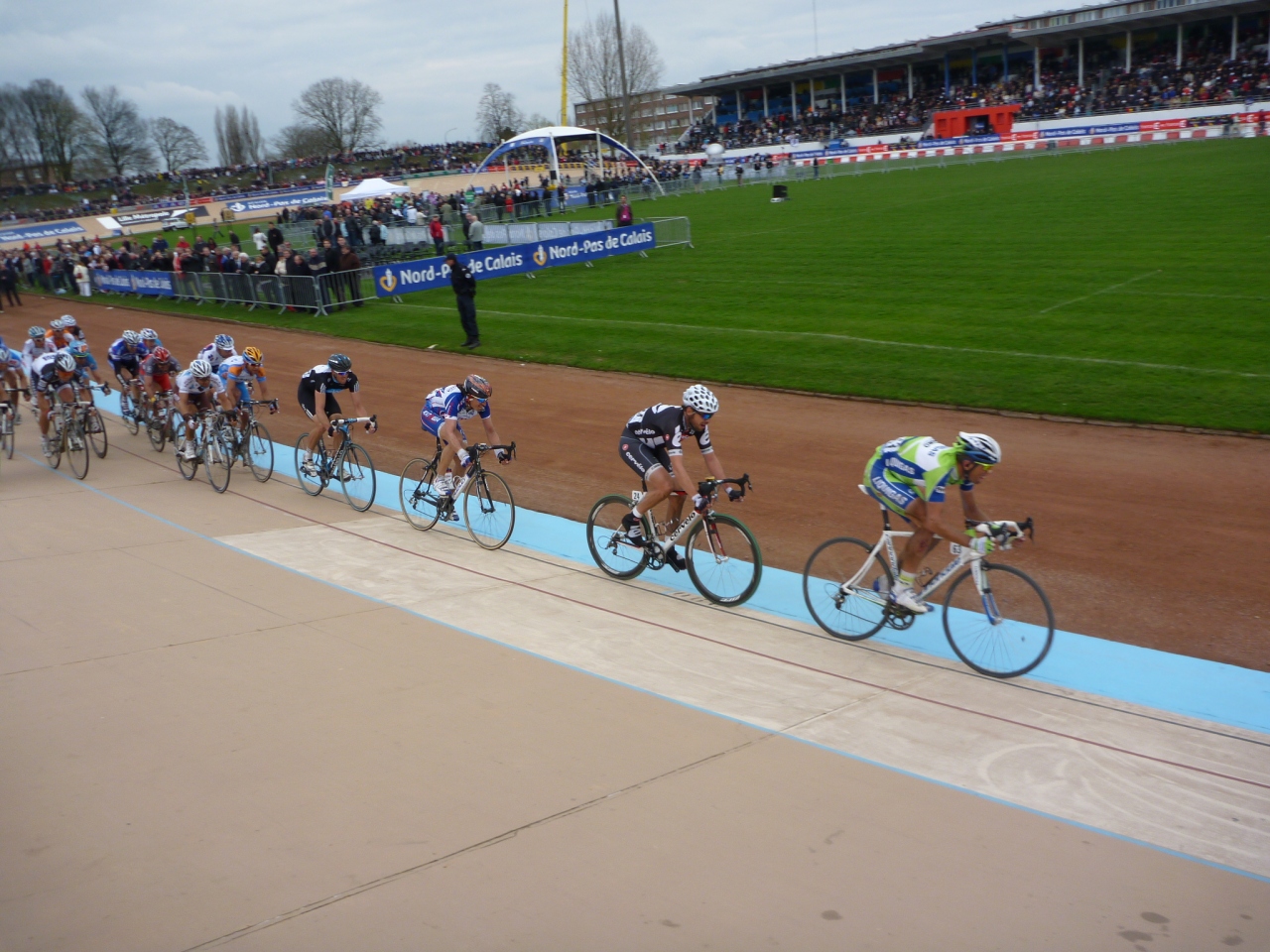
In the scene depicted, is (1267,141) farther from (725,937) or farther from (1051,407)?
(725,937)

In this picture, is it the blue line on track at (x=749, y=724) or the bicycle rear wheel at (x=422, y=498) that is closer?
the blue line on track at (x=749, y=724)

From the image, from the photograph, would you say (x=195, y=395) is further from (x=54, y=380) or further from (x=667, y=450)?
(x=667, y=450)

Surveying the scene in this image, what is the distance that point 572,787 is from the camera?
5.21 metres

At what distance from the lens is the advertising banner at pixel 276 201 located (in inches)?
2425

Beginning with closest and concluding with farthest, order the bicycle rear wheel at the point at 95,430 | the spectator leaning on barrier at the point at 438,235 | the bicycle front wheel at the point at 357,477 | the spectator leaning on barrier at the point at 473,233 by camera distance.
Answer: the bicycle front wheel at the point at 357,477, the bicycle rear wheel at the point at 95,430, the spectator leaning on barrier at the point at 438,235, the spectator leaning on barrier at the point at 473,233

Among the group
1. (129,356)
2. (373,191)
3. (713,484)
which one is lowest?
(713,484)

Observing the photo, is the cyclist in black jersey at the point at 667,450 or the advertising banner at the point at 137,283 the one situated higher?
the advertising banner at the point at 137,283

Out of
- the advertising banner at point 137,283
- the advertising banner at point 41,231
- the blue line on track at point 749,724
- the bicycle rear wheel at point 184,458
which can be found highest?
the advertising banner at point 41,231

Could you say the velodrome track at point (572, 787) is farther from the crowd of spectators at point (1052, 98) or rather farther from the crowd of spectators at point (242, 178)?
the crowd of spectators at point (242, 178)

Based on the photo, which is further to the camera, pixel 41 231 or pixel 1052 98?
pixel 1052 98

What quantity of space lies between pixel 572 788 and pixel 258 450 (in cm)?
925

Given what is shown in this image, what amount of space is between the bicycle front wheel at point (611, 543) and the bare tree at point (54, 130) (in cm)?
Answer: 10143

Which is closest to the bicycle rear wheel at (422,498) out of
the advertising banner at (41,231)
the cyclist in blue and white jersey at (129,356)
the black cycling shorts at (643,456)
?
the black cycling shorts at (643,456)

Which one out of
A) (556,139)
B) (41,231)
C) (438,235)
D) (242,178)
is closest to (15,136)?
(242,178)
